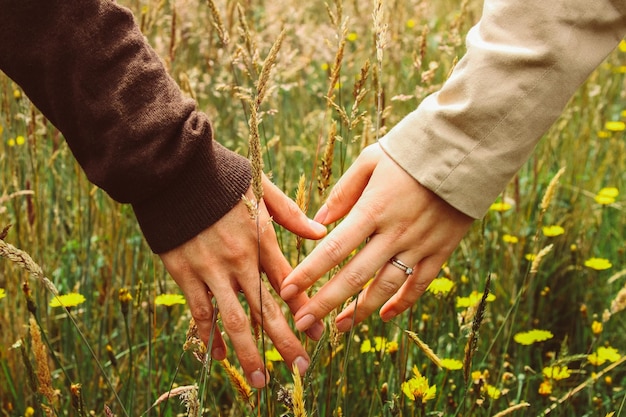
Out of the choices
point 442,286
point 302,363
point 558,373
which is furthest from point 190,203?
point 558,373

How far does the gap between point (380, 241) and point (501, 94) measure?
1.04ft

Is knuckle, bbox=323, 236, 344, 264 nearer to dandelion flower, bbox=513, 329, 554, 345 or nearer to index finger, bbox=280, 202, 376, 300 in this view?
index finger, bbox=280, 202, 376, 300

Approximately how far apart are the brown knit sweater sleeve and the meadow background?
7.1 inches

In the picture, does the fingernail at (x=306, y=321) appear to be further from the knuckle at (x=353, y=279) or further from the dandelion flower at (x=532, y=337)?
the dandelion flower at (x=532, y=337)

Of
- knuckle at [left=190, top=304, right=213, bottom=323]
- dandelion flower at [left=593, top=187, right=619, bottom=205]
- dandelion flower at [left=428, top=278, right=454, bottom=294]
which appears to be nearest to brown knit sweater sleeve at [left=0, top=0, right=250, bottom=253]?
knuckle at [left=190, top=304, right=213, bottom=323]

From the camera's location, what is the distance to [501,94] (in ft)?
3.81

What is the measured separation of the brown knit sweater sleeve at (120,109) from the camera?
1.18m

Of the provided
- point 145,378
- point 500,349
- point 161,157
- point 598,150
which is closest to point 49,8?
point 161,157

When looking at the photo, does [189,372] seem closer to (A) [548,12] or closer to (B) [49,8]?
(B) [49,8]

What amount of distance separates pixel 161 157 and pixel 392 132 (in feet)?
1.31

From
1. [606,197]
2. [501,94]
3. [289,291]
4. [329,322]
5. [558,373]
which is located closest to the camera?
[501,94]

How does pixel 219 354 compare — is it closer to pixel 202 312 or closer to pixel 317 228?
pixel 202 312

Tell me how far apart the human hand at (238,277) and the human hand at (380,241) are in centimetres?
5

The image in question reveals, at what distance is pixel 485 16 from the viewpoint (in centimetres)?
121
